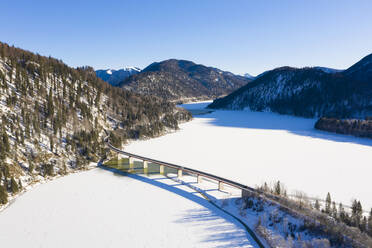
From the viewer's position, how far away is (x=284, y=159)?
148 feet

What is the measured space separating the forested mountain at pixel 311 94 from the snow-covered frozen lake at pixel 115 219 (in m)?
111

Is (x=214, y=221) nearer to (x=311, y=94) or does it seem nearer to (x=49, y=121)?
(x=49, y=121)

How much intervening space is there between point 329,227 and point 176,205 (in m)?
17.5

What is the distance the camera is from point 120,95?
287ft

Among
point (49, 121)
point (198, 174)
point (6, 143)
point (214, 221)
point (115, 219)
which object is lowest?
point (115, 219)

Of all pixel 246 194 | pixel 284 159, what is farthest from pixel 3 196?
pixel 284 159

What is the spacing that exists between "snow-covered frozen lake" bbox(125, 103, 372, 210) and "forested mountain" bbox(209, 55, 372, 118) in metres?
64.3

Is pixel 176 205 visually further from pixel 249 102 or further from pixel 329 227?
pixel 249 102

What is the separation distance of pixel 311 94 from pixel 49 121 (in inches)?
6273

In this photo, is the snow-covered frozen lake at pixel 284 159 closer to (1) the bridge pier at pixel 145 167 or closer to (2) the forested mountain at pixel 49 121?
(1) the bridge pier at pixel 145 167

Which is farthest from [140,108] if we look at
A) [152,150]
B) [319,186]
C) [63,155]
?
[319,186]

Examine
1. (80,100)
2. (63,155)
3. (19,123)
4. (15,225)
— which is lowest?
(15,225)

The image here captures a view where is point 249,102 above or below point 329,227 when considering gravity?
above

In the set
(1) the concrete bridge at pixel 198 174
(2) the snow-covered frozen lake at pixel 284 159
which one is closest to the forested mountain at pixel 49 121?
(1) the concrete bridge at pixel 198 174
